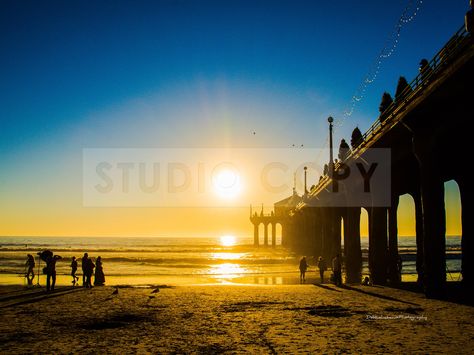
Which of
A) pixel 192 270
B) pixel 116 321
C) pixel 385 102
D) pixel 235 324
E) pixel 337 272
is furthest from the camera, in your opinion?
pixel 192 270

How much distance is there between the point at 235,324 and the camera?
12.8m

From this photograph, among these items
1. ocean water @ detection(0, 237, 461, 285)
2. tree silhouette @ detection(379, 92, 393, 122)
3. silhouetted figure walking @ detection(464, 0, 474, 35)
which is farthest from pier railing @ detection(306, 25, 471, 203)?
ocean water @ detection(0, 237, 461, 285)

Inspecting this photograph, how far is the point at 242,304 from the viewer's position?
1730cm

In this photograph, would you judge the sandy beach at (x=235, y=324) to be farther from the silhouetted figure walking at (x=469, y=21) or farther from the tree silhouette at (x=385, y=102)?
the tree silhouette at (x=385, y=102)

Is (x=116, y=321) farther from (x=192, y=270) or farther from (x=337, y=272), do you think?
(x=192, y=270)

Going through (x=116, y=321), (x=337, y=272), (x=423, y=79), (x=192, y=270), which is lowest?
(x=192, y=270)

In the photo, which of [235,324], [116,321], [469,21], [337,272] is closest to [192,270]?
[337,272]

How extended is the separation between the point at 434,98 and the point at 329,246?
35.8 meters

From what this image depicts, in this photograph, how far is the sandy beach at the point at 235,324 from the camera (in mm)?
9922

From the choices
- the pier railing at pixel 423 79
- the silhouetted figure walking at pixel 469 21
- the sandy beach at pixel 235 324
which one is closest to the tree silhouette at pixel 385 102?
the pier railing at pixel 423 79

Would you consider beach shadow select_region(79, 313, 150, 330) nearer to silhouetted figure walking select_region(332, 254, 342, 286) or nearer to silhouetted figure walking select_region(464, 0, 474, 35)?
silhouetted figure walking select_region(464, 0, 474, 35)

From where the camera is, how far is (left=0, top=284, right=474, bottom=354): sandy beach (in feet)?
32.6

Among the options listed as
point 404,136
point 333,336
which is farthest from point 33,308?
point 404,136

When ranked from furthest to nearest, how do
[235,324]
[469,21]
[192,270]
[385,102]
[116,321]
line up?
1. [192,270]
2. [385,102]
3. [469,21]
4. [116,321]
5. [235,324]
